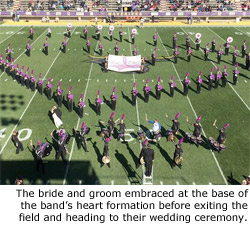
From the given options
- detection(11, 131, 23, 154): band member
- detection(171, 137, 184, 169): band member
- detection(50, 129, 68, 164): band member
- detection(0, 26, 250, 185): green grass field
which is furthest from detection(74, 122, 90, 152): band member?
detection(171, 137, 184, 169): band member

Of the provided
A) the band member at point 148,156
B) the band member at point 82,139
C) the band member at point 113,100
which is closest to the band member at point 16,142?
the band member at point 82,139

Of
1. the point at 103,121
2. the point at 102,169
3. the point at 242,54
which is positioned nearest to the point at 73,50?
the point at 103,121

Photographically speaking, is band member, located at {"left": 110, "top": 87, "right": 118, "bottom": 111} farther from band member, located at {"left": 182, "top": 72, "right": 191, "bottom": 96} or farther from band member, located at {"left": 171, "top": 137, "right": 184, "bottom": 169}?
band member, located at {"left": 171, "top": 137, "right": 184, "bottom": 169}

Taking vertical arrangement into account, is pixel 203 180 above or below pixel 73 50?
below

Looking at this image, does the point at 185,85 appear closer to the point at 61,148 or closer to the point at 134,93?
the point at 134,93

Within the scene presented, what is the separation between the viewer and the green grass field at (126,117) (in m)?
10.9

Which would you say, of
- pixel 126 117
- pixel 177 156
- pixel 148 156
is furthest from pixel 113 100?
pixel 148 156

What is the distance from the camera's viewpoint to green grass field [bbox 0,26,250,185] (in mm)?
10875

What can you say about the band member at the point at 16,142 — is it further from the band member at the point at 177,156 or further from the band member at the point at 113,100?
the band member at the point at 177,156

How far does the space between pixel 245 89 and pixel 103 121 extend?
1009 cm
